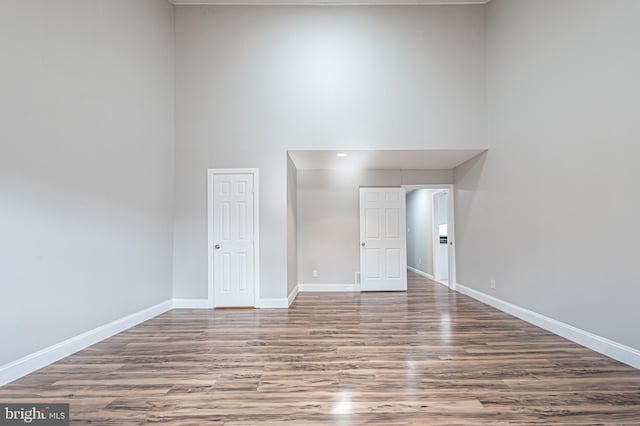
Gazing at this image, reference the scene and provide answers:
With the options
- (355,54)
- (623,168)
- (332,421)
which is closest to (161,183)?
(355,54)

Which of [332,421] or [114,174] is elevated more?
[114,174]

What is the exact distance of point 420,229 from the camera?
8750 mm

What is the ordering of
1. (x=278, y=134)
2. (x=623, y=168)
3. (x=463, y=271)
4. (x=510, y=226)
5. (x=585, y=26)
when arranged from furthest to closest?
1. (x=463, y=271)
2. (x=278, y=134)
3. (x=510, y=226)
4. (x=585, y=26)
5. (x=623, y=168)

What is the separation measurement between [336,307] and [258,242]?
1540mm

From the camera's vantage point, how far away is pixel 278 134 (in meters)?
4.85

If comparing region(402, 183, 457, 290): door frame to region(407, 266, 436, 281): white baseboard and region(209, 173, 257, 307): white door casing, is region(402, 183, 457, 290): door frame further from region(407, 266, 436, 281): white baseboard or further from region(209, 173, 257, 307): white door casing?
region(209, 173, 257, 307): white door casing

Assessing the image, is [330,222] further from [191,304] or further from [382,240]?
[191,304]

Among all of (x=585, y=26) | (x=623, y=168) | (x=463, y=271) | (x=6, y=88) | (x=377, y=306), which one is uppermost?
(x=585, y=26)

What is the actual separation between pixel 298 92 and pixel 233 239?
2432 mm

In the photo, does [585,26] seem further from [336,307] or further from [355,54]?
[336,307]

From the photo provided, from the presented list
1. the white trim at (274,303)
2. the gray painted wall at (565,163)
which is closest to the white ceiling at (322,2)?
the gray painted wall at (565,163)

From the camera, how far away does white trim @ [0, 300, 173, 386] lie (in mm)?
2463

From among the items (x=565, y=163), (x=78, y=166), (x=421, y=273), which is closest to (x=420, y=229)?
(x=421, y=273)

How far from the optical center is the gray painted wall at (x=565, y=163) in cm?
275
